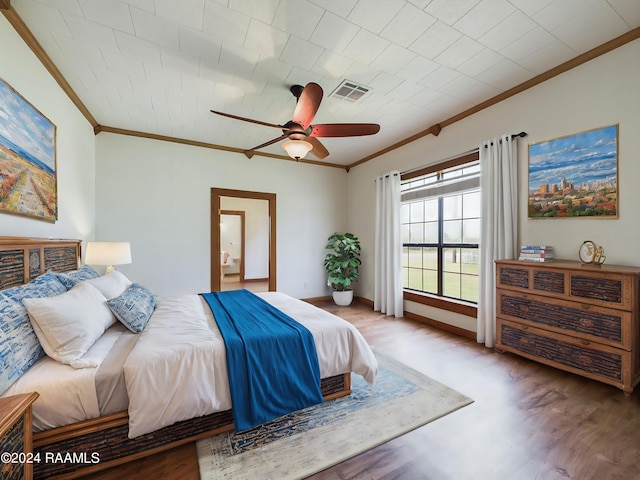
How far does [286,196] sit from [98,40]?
3.39 m

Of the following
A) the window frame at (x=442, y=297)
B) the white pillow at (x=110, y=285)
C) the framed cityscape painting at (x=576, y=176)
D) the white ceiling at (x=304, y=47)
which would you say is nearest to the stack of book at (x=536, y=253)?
the framed cityscape painting at (x=576, y=176)

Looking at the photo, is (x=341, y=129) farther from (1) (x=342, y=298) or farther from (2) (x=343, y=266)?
(1) (x=342, y=298)

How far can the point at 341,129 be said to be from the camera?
8.87ft

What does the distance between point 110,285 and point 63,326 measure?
899 millimetres

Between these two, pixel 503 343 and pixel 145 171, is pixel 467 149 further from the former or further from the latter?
pixel 145 171

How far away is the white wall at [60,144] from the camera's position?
6.49 ft

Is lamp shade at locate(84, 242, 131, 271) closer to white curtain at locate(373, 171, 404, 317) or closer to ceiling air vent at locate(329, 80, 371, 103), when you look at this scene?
ceiling air vent at locate(329, 80, 371, 103)

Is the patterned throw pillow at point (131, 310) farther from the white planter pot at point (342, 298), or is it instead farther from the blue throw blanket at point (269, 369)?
A: the white planter pot at point (342, 298)

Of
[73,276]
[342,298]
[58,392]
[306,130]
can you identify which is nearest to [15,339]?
[58,392]

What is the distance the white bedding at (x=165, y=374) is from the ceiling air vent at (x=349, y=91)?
2.40 m

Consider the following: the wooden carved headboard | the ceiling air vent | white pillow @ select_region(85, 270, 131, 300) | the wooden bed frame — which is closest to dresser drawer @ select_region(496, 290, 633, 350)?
the wooden bed frame

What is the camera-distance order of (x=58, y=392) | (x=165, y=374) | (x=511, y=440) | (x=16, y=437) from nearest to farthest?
1. (x=16, y=437)
2. (x=58, y=392)
3. (x=165, y=374)
4. (x=511, y=440)

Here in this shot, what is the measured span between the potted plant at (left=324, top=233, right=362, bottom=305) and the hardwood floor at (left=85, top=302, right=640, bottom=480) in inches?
105

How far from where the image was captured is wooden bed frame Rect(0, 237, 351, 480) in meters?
1.40
